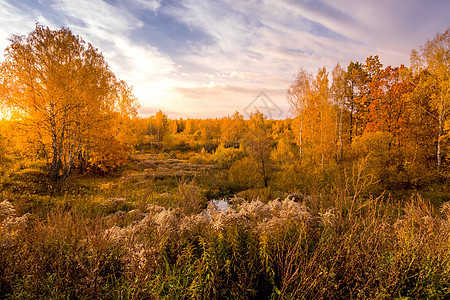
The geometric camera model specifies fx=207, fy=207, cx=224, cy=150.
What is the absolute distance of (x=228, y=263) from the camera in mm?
2453

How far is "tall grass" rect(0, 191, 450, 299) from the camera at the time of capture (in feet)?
7.49

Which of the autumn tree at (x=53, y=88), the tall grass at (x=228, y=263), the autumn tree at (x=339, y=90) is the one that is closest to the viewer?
the tall grass at (x=228, y=263)

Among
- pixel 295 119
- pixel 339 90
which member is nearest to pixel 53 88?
pixel 295 119

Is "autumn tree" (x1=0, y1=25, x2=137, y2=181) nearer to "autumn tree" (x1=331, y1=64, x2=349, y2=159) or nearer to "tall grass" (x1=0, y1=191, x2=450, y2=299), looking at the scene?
"tall grass" (x1=0, y1=191, x2=450, y2=299)

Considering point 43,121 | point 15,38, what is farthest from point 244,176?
point 15,38

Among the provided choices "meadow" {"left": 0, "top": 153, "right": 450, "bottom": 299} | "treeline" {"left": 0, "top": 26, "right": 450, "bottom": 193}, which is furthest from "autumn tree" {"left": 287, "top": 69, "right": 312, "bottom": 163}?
"meadow" {"left": 0, "top": 153, "right": 450, "bottom": 299}

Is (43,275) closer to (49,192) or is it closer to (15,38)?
(49,192)

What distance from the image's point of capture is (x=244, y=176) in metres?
16.2

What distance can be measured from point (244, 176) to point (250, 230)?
41.6 feet

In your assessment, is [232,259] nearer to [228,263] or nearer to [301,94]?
[228,263]

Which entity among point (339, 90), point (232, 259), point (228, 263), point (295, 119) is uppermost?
point (339, 90)

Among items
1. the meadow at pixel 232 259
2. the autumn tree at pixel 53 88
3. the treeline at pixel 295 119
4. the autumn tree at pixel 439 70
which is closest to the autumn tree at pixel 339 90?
the treeline at pixel 295 119

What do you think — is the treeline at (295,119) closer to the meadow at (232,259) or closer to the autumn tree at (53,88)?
the autumn tree at (53,88)

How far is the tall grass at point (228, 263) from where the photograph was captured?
7.49ft
